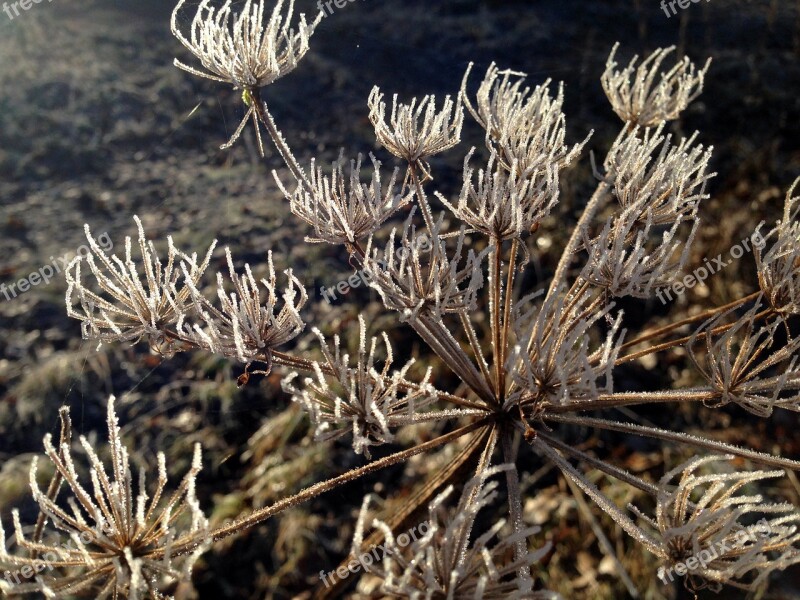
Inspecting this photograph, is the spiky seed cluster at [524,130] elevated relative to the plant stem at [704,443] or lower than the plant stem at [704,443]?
elevated

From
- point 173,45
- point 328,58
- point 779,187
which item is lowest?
point 779,187

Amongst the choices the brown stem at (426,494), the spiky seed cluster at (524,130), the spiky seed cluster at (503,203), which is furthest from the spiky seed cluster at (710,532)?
the spiky seed cluster at (524,130)

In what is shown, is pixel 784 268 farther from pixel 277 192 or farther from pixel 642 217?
pixel 277 192

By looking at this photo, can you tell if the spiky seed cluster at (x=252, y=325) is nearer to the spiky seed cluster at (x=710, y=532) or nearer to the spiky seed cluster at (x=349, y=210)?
the spiky seed cluster at (x=349, y=210)

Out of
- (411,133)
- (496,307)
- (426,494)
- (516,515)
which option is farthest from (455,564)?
(411,133)

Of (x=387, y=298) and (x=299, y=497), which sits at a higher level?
(x=387, y=298)

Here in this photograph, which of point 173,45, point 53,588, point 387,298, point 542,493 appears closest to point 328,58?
point 173,45

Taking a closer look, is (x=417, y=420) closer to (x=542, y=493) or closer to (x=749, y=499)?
(x=749, y=499)
